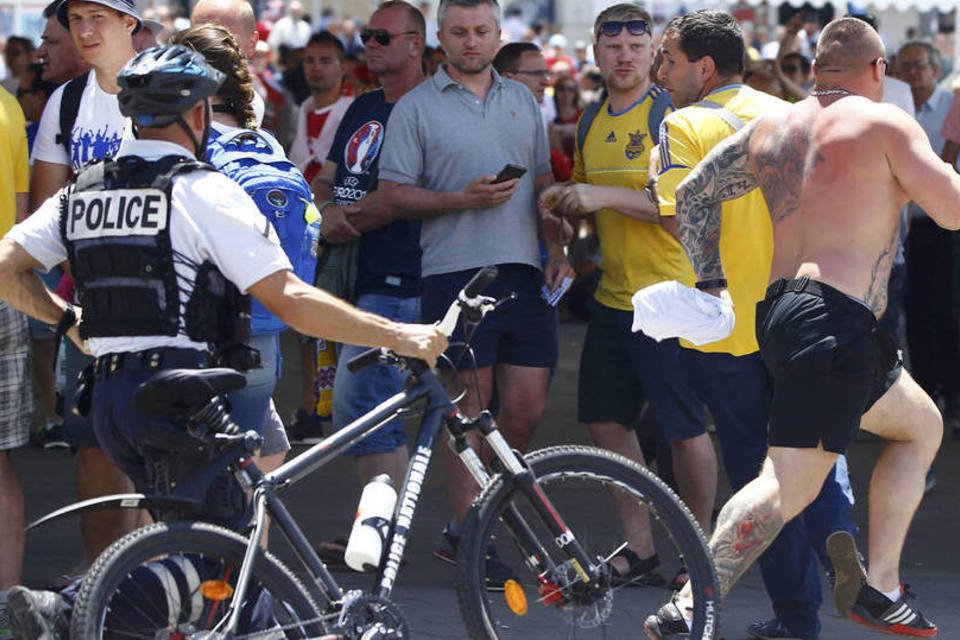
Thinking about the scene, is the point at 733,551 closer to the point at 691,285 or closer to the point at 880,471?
the point at 880,471

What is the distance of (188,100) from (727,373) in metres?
2.15

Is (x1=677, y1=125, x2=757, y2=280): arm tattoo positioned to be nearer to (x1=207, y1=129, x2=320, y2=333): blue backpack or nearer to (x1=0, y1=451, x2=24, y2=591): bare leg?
(x1=207, y1=129, x2=320, y2=333): blue backpack

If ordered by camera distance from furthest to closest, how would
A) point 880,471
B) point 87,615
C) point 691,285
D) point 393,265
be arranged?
point 393,265, point 691,285, point 880,471, point 87,615

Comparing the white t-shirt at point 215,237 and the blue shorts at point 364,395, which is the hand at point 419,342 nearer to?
the white t-shirt at point 215,237

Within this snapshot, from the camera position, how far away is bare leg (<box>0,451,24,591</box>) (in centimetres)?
574

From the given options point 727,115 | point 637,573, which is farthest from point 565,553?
point 727,115

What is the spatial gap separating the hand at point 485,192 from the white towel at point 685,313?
3.65ft

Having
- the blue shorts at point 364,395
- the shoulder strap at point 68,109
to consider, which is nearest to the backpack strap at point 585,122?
the blue shorts at point 364,395

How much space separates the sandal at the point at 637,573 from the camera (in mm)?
4934

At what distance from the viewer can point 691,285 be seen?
6367 mm

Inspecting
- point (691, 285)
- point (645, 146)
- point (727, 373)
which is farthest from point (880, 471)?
point (645, 146)

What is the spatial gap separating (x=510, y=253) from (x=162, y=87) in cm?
228

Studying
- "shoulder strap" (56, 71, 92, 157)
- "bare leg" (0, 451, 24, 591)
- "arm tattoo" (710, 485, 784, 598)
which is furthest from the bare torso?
"bare leg" (0, 451, 24, 591)

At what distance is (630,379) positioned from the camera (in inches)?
260
